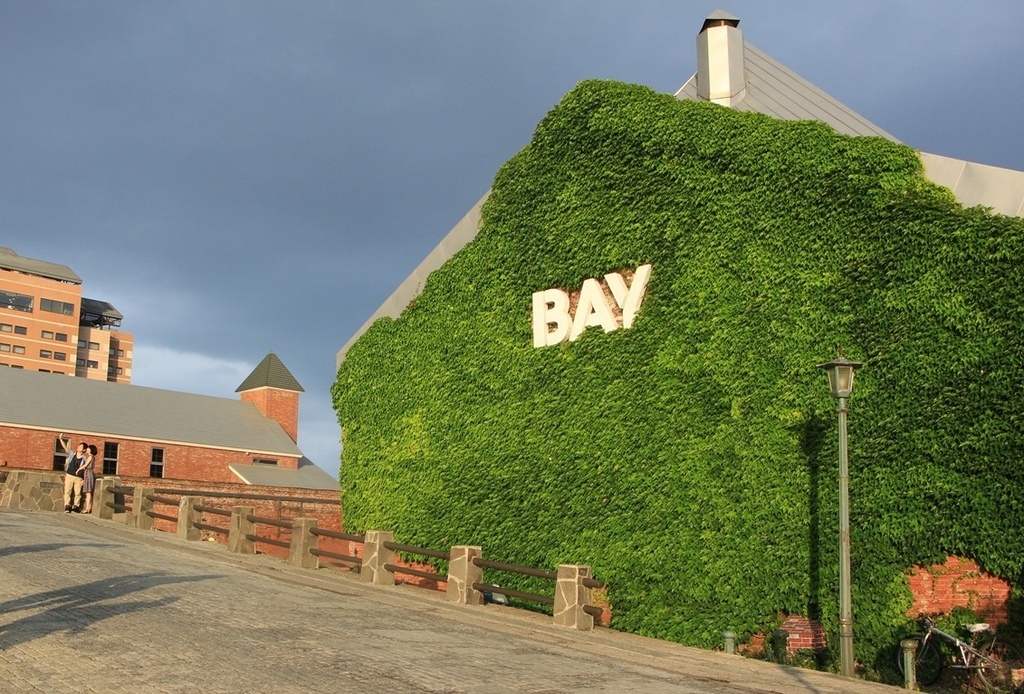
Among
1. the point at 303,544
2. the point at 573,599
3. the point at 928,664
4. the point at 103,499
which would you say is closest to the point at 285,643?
the point at 573,599

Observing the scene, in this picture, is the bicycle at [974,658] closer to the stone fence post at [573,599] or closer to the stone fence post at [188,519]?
the stone fence post at [573,599]

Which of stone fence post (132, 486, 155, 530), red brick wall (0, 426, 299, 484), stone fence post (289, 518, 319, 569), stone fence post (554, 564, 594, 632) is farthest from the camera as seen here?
red brick wall (0, 426, 299, 484)

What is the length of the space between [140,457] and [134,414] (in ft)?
8.24

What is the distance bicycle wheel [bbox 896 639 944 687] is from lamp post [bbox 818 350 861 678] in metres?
0.95

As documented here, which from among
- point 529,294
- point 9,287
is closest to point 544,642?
point 529,294

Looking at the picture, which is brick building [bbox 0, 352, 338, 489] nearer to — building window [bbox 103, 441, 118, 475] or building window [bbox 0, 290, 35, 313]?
building window [bbox 103, 441, 118, 475]

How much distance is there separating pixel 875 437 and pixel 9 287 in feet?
352

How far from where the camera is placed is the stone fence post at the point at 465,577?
668 inches

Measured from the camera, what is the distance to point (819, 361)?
1450 centimetres

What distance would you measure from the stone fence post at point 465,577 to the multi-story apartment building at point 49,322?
92.2 meters

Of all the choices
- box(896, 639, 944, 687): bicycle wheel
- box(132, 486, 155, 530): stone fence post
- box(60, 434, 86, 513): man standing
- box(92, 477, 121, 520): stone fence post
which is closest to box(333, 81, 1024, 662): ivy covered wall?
box(896, 639, 944, 687): bicycle wheel

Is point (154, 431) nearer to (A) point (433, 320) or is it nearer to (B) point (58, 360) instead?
(A) point (433, 320)

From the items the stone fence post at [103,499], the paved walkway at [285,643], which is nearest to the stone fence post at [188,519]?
the stone fence post at [103,499]

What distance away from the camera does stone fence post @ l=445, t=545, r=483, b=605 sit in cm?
1697
